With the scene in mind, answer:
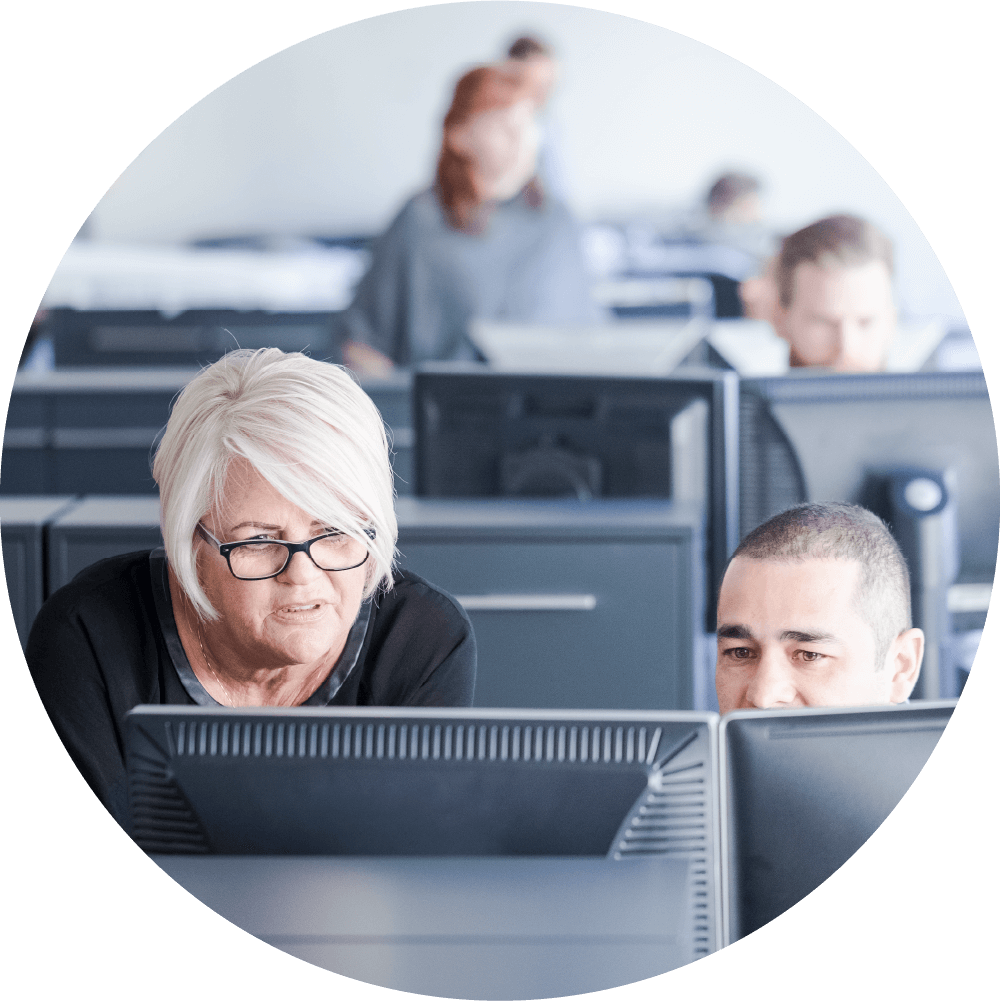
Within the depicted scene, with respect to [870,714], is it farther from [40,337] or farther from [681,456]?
[40,337]

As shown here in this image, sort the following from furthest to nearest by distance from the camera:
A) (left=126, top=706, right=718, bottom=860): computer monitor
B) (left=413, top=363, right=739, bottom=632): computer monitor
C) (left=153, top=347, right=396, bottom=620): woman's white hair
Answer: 1. (left=413, top=363, right=739, bottom=632): computer monitor
2. (left=153, top=347, right=396, bottom=620): woman's white hair
3. (left=126, top=706, right=718, bottom=860): computer monitor

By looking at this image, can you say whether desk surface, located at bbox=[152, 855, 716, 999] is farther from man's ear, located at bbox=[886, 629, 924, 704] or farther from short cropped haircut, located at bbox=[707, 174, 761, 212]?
short cropped haircut, located at bbox=[707, 174, 761, 212]

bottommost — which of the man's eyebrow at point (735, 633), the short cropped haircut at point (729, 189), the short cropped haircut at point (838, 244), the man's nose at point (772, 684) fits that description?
the man's nose at point (772, 684)

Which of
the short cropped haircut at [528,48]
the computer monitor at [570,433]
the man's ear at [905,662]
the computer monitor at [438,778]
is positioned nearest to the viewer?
the computer monitor at [438,778]

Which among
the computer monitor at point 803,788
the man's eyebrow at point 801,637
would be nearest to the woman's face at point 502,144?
the man's eyebrow at point 801,637

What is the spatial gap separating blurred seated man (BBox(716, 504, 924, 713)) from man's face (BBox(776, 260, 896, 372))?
0.79 feet

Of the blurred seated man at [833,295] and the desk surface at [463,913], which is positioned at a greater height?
the blurred seated man at [833,295]

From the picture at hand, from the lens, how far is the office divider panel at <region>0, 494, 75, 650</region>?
1555mm

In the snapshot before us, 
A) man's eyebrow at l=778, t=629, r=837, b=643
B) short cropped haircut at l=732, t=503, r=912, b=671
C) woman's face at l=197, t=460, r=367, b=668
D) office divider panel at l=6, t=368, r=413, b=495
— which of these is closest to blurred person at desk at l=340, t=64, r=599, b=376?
office divider panel at l=6, t=368, r=413, b=495

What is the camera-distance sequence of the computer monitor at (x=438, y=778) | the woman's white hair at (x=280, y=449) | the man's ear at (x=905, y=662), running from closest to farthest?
1. the computer monitor at (x=438, y=778)
2. the woman's white hair at (x=280, y=449)
3. the man's ear at (x=905, y=662)

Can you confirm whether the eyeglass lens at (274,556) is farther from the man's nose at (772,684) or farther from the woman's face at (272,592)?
the man's nose at (772,684)

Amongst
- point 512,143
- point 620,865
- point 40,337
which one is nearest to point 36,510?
point 40,337

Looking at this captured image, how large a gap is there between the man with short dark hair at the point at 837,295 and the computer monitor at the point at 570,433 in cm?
13

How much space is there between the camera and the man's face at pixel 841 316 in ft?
5.20
